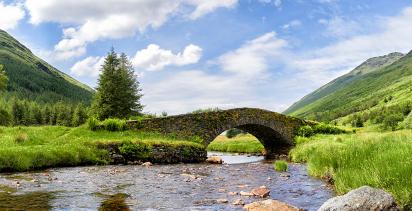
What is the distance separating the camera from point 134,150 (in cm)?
3106

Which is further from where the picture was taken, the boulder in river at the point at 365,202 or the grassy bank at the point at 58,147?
the grassy bank at the point at 58,147

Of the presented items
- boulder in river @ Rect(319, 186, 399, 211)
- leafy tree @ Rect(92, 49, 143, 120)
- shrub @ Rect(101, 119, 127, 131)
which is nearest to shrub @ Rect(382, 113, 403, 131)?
leafy tree @ Rect(92, 49, 143, 120)

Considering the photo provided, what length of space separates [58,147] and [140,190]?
13.0m

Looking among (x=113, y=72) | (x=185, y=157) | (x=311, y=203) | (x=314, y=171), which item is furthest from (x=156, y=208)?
(x=113, y=72)

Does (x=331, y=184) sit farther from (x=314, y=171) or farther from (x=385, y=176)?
(x=385, y=176)

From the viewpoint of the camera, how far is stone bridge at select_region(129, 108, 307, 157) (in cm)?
3884

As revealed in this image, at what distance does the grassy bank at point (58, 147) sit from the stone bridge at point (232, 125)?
1.40 metres

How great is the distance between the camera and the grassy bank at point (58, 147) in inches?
931

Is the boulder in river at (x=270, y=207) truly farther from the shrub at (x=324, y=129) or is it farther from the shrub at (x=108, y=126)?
the shrub at (x=324, y=129)

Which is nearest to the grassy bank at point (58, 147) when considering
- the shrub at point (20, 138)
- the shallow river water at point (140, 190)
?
the shrub at point (20, 138)

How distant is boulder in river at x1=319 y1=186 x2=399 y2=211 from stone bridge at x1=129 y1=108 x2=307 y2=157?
2873 centimetres

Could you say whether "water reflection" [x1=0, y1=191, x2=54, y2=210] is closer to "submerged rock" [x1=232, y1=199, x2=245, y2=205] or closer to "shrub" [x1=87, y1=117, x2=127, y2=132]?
"submerged rock" [x1=232, y1=199, x2=245, y2=205]

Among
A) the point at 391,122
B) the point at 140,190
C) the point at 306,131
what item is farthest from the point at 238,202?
the point at 391,122

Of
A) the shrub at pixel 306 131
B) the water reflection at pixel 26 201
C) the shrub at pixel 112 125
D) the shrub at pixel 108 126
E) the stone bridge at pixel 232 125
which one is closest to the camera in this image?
the water reflection at pixel 26 201
